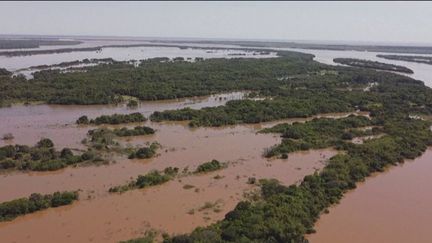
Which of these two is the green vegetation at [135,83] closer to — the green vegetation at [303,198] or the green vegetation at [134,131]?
the green vegetation at [134,131]

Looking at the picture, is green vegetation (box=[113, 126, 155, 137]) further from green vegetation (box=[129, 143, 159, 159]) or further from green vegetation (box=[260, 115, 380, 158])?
green vegetation (box=[260, 115, 380, 158])

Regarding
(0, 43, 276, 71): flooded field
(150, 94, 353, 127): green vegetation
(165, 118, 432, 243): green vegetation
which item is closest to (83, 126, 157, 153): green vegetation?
(150, 94, 353, 127): green vegetation

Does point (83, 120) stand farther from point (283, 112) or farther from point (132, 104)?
point (283, 112)

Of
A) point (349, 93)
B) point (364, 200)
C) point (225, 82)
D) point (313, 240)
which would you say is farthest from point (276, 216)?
point (225, 82)

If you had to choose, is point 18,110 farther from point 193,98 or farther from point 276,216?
point 276,216

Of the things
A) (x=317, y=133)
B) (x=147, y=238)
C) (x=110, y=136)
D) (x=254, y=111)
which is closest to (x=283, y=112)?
(x=254, y=111)
